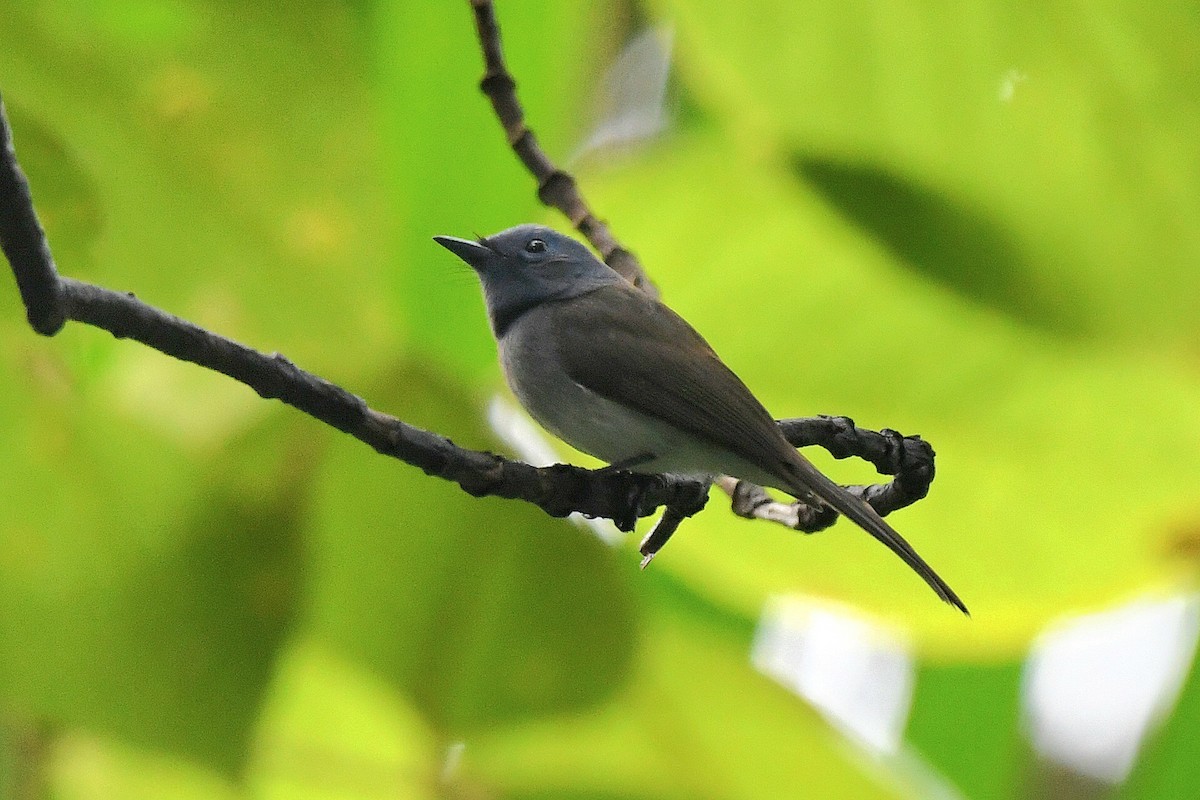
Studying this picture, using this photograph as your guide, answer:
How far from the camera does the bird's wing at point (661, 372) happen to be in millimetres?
2109

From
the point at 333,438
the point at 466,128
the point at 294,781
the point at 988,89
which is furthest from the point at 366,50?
the point at 294,781

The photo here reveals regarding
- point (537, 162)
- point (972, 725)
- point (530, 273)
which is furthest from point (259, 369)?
point (530, 273)

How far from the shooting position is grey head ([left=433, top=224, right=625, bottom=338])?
2818mm

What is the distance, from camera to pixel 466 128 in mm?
2117

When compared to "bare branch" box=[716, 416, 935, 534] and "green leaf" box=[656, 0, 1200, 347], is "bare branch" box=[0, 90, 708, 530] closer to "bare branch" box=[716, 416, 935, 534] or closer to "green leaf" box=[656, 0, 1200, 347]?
"bare branch" box=[716, 416, 935, 534]

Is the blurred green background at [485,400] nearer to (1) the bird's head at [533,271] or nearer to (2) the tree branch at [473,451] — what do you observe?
(2) the tree branch at [473,451]

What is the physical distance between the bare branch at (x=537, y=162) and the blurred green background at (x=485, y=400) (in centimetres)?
7

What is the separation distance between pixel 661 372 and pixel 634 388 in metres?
0.06

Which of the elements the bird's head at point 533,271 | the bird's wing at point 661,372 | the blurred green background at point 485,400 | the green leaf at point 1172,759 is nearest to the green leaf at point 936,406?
the blurred green background at point 485,400

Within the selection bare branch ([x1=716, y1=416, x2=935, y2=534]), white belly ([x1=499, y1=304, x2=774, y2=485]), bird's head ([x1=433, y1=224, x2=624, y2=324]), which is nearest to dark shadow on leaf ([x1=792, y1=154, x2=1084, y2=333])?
bare branch ([x1=716, y1=416, x2=935, y2=534])

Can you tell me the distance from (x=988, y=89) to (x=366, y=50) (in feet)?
3.21

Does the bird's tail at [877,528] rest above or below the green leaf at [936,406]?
below

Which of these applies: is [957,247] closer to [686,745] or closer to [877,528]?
[877,528]

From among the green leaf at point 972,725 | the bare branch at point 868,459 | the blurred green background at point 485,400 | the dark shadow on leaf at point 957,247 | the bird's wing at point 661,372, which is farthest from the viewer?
the green leaf at point 972,725
